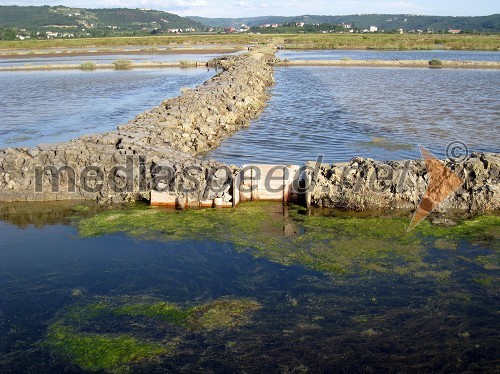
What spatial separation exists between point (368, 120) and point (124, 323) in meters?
15.1

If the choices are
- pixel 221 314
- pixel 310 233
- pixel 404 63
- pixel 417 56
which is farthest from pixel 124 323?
pixel 417 56

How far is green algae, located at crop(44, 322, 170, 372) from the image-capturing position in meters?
5.62

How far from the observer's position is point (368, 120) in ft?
63.8

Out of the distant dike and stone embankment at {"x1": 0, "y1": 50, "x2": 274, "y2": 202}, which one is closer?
the distant dike

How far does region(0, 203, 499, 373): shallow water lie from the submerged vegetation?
58mm

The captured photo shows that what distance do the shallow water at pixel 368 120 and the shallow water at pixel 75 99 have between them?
19.3ft

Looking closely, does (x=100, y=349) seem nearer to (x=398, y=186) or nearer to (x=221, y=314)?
(x=221, y=314)

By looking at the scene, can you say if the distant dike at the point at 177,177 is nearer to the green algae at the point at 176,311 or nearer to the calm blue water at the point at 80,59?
the green algae at the point at 176,311

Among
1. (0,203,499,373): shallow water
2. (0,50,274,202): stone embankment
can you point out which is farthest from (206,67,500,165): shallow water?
(0,203,499,373): shallow water

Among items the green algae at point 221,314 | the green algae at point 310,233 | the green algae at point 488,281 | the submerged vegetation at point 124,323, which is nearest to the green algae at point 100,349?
the submerged vegetation at point 124,323

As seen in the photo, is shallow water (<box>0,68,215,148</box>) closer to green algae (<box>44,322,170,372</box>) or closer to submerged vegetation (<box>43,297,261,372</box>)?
submerged vegetation (<box>43,297,261,372</box>)

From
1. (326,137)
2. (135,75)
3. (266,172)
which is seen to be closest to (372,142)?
(326,137)

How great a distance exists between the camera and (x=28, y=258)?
8219 mm

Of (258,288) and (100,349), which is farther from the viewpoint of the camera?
(258,288)
